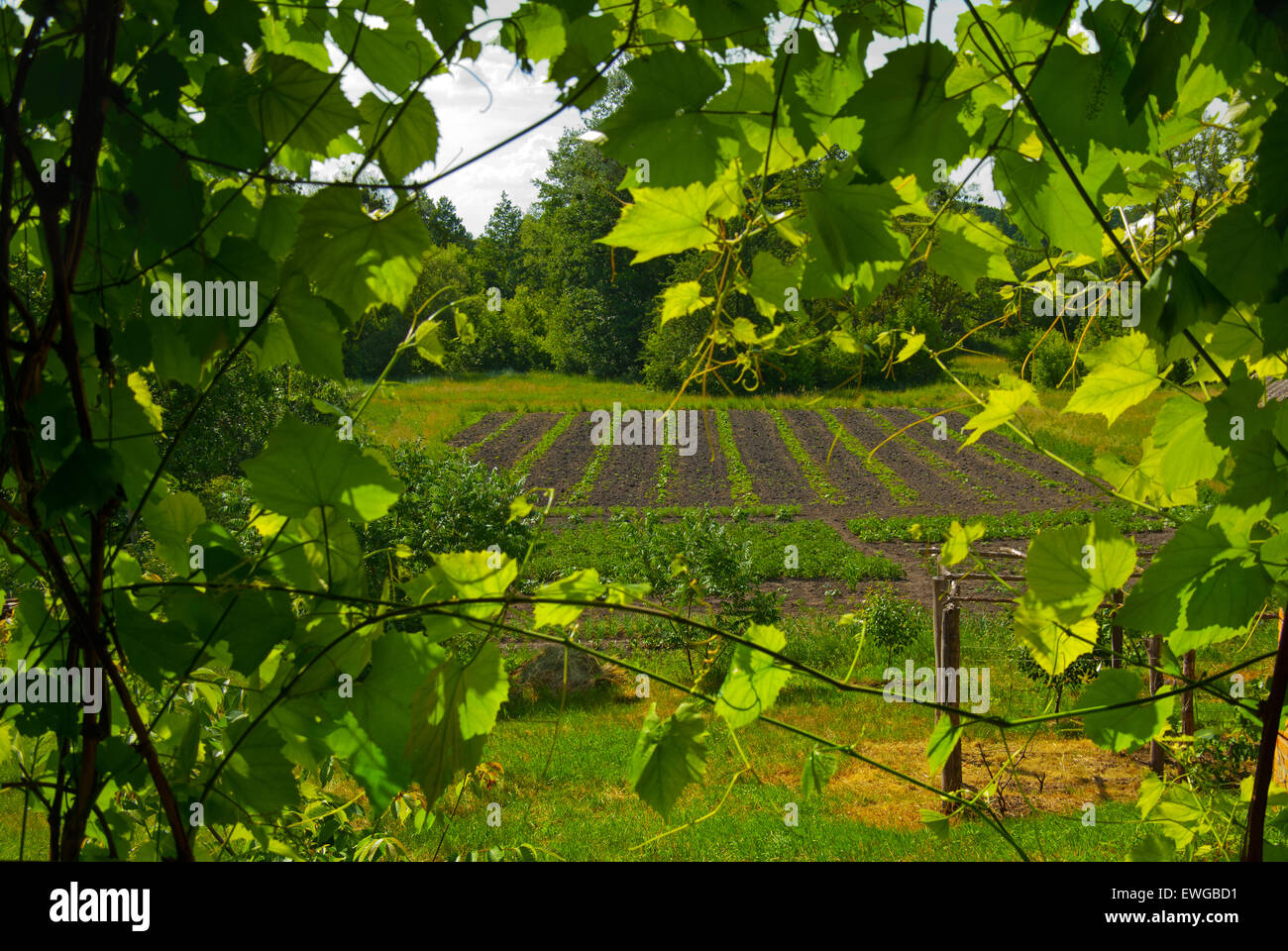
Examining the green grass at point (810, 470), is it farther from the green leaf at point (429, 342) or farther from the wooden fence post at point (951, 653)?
the green leaf at point (429, 342)

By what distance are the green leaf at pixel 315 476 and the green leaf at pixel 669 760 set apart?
0.84 ft

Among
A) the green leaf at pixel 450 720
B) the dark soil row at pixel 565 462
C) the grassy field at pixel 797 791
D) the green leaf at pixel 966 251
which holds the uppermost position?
the dark soil row at pixel 565 462

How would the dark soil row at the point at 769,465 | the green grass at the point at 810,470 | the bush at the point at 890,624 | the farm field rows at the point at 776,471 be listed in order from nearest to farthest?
the bush at the point at 890,624 < the farm field rows at the point at 776,471 < the dark soil row at the point at 769,465 < the green grass at the point at 810,470

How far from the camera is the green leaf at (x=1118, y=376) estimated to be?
79cm

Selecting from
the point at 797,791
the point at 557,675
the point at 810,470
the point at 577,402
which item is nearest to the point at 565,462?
the point at 577,402

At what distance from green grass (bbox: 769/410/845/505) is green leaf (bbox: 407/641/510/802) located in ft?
29.4

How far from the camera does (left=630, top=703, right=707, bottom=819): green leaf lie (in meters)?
0.58

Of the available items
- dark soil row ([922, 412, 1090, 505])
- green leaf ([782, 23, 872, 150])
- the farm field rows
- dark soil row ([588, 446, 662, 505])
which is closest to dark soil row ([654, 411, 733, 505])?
the farm field rows

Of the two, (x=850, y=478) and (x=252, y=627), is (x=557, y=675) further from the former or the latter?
(x=252, y=627)

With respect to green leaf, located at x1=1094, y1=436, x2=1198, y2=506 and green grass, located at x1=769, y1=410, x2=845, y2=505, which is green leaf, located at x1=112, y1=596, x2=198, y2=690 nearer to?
green leaf, located at x1=1094, y1=436, x2=1198, y2=506

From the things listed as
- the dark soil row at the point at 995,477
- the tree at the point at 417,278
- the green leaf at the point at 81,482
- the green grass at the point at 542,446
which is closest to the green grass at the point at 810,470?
the dark soil row at the point at 995,477
